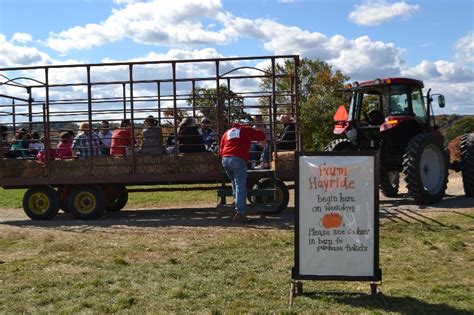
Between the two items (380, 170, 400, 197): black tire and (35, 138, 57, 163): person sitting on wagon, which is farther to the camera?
(380, 170, 400, 197): black tire

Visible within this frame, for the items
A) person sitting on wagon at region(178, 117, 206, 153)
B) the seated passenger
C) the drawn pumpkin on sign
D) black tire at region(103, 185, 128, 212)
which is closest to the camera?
the drawn pumpkin on sign

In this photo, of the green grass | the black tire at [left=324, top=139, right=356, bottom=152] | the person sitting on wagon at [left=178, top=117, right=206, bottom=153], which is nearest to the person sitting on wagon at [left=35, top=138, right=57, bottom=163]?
the green grass

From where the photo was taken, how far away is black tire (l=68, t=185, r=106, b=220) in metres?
12.4

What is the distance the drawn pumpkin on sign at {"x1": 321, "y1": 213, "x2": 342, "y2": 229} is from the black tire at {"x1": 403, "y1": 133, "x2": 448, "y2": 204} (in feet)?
21.7

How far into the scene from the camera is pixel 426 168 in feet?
42.7

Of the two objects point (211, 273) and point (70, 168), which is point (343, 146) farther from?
point (211, 273)

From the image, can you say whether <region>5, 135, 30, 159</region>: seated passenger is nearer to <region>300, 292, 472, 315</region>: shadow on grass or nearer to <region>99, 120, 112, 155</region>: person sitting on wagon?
<region>99, 120, 112, 155</region>: person sitting on wagon

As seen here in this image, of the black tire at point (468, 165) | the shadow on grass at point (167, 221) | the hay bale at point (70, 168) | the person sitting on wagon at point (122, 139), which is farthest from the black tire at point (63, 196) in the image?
the black tire at point (468, 165)

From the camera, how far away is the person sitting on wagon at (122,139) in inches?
482

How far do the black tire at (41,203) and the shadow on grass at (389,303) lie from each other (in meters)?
7.79

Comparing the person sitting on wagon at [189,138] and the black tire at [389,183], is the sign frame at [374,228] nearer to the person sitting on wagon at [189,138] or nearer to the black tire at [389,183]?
the person sitting on wagon at [189,138]

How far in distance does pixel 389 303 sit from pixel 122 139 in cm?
777

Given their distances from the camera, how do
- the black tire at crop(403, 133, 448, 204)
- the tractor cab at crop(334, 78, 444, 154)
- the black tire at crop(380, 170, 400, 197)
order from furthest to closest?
the black tire at crop(380, 170, 400, 197), the tractor cab at crop(334, 78, 444, 154), the black tire at crop(403, 133, 448, 204)

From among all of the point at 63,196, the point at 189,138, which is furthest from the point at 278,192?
the point at 63,196
